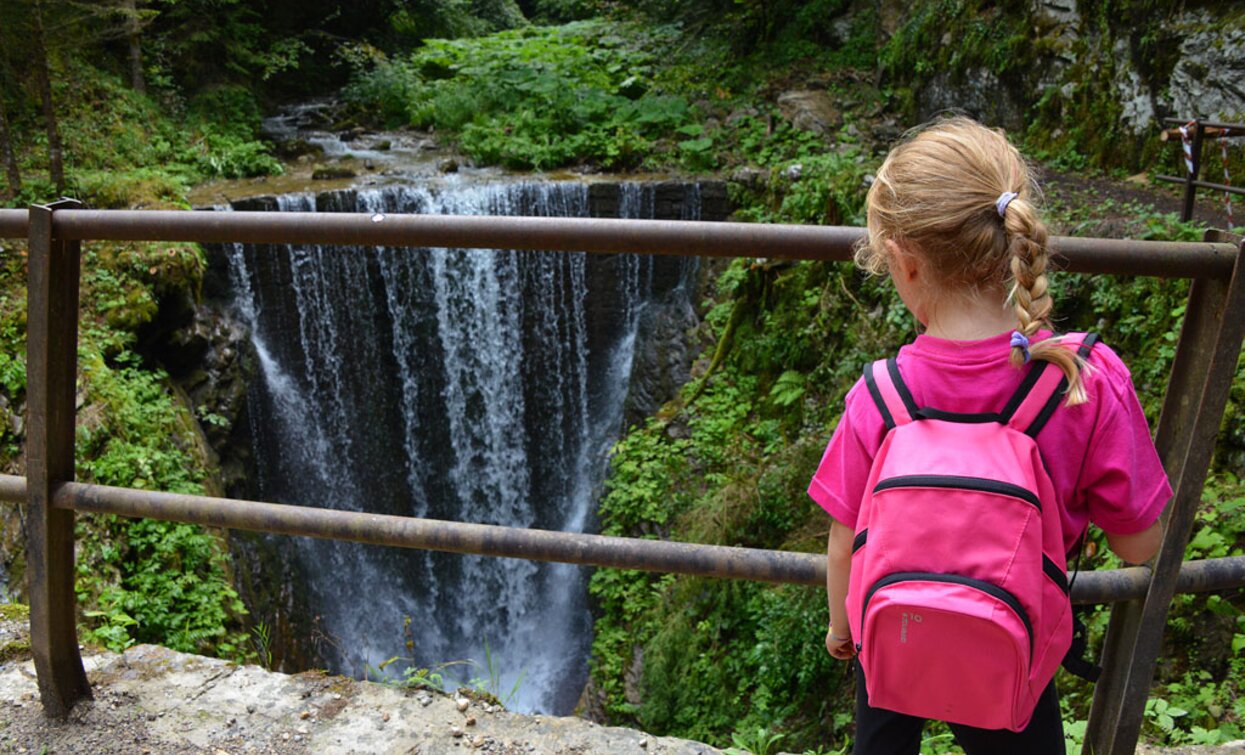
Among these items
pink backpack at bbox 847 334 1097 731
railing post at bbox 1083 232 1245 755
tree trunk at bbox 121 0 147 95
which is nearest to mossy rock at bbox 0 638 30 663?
pink backpack at bbox 847 334 1097 731

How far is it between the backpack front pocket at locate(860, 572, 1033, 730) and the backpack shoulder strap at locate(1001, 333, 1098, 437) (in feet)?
0.73

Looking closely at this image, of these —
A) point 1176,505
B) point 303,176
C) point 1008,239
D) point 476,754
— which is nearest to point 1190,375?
point 1176,505

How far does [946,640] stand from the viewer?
107cm

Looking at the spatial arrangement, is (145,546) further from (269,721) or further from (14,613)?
(269,721)

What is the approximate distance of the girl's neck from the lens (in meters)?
1.18

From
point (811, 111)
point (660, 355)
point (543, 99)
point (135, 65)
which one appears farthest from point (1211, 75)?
point (135, 65)

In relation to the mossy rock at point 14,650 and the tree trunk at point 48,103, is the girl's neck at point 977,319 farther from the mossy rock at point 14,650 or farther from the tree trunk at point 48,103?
the tree trunk at point 48,103

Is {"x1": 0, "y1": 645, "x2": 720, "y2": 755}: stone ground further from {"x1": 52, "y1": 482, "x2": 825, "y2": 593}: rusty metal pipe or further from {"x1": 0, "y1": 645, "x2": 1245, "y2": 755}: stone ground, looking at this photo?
{"x1": 52, "y1": 482, "x2": 825, "y2": 593}: rusty metal pipe

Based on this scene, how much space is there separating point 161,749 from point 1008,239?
77.8 inches

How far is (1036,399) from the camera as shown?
1.13m

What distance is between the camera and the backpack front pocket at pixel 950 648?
1.05m

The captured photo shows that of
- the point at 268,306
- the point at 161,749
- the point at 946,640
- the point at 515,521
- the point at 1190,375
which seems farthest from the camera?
the point at 515,521

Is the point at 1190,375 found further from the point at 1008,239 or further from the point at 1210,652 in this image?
the point at 1210,652

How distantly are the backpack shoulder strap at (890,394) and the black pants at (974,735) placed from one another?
0.48 metres
